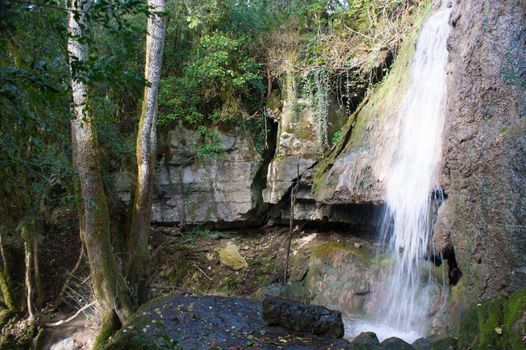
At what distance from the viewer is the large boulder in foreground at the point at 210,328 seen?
173 inches

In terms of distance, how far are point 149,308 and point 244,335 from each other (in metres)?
1.43

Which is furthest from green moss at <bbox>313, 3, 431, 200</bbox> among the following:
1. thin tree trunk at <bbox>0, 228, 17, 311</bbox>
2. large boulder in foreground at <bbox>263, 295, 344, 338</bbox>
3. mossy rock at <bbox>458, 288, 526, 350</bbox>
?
thin tree trunk at <bbox>0, 228, 17, 311</bbox>

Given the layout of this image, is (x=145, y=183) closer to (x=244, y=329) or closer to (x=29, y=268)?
(x=29, y=268)

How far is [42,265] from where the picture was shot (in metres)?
10.3

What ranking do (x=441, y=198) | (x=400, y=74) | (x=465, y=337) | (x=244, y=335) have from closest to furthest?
(x=465, y=337)
(x=244, y=335)
(x=441, y=198)
(x=400, y=74)

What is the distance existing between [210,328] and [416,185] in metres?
4.22

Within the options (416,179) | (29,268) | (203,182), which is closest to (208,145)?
(203,182)

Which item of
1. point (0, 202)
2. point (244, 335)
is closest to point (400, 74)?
point (244, 335)

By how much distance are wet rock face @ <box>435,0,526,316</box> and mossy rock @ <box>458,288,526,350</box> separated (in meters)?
0.70

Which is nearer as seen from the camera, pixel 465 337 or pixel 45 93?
pixel 45 93

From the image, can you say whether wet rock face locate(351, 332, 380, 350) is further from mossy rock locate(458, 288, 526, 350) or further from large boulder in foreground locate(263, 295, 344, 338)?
mossy rock locate(458, 288, 526, 350)

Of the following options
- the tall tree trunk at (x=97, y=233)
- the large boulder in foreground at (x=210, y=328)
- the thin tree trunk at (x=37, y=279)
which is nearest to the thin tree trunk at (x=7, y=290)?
the thin tree trunk at (x=37, y=279)

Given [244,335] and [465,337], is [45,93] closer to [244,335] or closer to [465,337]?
[244,335]

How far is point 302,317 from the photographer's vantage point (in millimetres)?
4828
